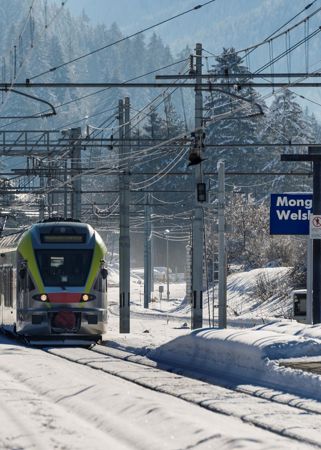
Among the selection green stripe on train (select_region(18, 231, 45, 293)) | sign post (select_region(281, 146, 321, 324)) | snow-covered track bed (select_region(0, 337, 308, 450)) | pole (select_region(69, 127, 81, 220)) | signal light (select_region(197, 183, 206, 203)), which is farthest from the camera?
pole (select_region(69, 127, 81, 220))

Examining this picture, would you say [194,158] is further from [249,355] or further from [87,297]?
[249,355]

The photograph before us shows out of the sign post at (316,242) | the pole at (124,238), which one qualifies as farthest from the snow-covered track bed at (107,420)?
the pole at (124,238)

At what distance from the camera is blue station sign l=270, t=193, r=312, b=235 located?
1323 inches

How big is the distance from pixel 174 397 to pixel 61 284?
14.7 m

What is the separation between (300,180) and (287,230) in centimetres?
9001

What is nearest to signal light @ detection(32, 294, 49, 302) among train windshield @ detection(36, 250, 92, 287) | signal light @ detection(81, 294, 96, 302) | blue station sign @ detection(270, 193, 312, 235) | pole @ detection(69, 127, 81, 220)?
train windshield @ detection(36, 250, 92, 287)

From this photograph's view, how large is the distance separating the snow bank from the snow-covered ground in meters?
0.02

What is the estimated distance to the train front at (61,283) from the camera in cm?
3139

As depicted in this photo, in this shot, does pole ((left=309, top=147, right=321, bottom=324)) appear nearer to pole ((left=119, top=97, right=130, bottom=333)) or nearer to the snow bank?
the snow bank

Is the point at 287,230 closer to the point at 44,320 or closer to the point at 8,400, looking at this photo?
the point at 44,320

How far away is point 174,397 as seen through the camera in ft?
56.7

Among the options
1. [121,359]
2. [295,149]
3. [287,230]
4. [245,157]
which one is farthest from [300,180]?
[121,359]

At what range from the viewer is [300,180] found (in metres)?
123

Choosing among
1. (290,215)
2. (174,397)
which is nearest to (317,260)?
(290,215)
